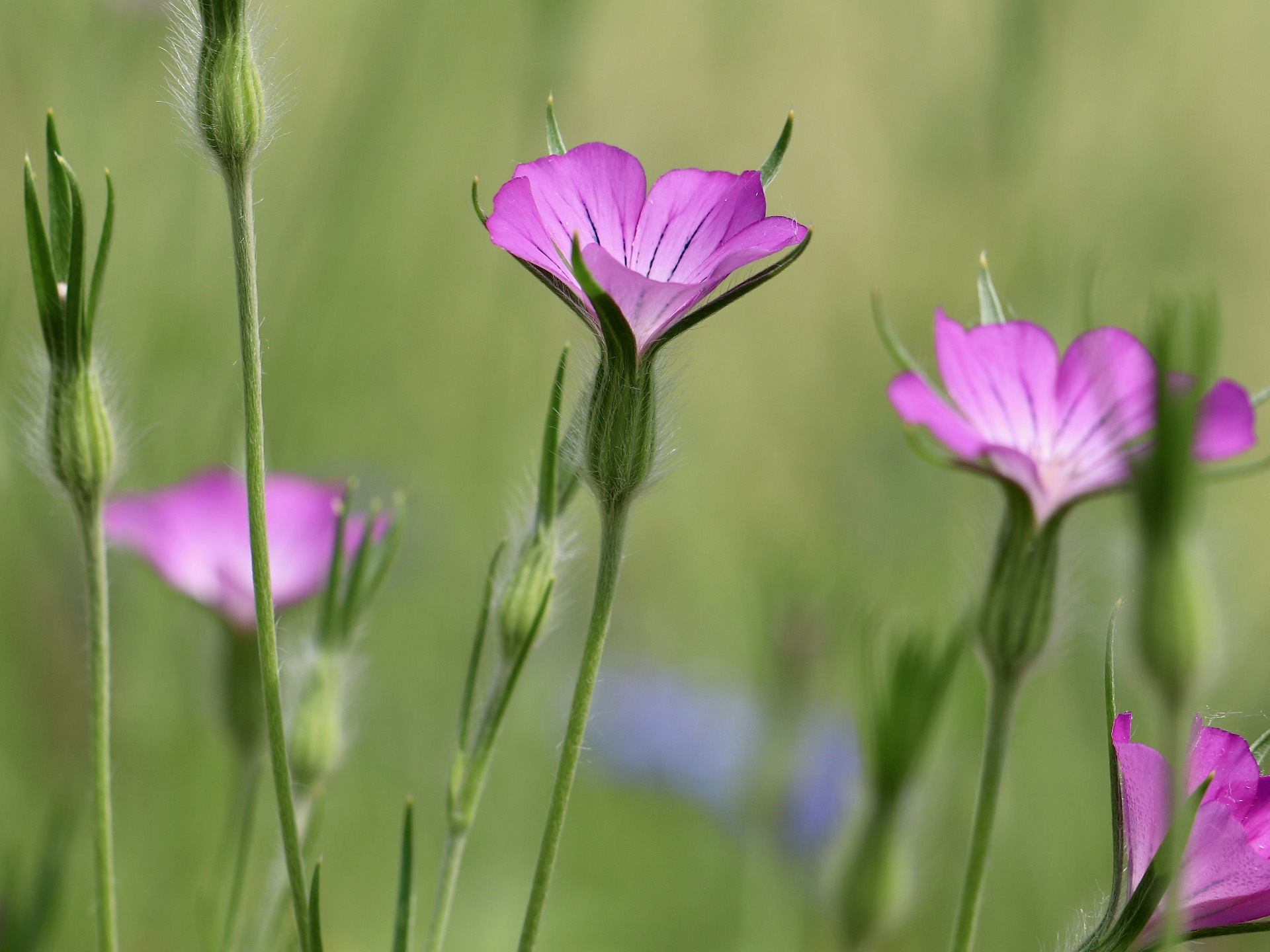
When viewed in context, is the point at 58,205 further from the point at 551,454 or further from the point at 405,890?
the point at 405,890

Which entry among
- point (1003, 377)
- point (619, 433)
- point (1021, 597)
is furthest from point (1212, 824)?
point (619, 433)

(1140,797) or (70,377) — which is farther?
(70,377)

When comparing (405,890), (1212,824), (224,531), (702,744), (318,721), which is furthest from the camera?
(702,744)

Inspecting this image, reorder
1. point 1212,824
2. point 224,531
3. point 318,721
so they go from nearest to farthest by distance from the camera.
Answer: point 1212,824
point 318,721
point 224,531

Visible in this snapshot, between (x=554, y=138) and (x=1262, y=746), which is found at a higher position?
(x=554, y=138)

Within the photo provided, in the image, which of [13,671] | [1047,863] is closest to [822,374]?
[1047,863]

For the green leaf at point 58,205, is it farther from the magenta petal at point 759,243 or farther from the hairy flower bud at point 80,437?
the magenta petal at point 759,243

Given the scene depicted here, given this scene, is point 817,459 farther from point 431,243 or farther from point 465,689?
point 465,689
